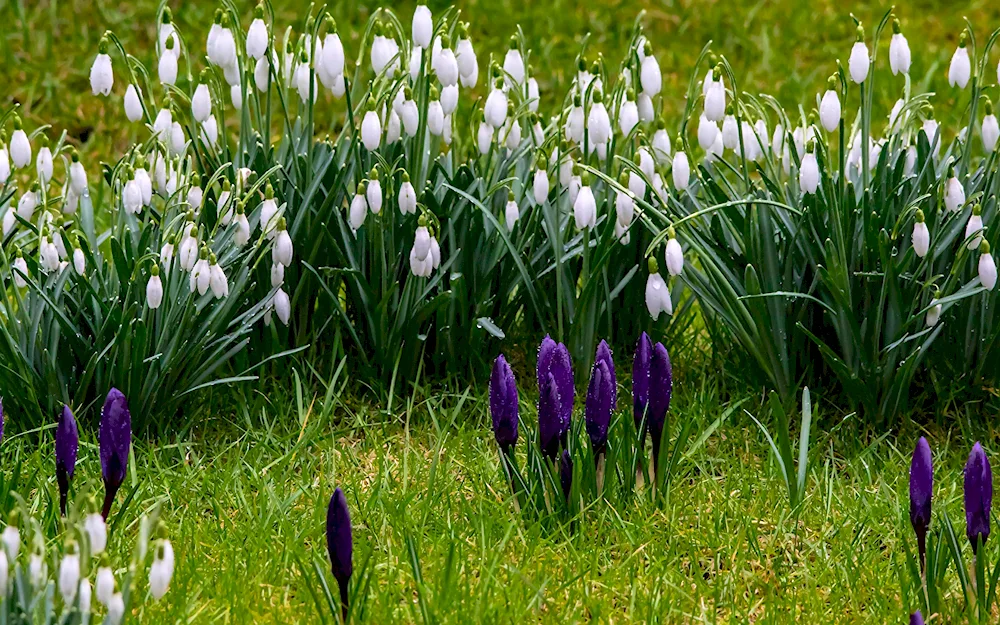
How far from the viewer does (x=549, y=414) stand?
2719mm

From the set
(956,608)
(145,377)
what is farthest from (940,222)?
(145,377)

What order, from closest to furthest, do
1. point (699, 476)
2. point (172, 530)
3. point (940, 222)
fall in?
point (172, 530) < point (699, 476) < point (940, 222)

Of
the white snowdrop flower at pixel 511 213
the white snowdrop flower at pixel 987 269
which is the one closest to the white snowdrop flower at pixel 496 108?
the white snowdrop flower at pixel 511 213

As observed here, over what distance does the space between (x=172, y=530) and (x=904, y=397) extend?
201 centimetres

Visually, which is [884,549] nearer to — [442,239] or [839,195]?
[839,195]

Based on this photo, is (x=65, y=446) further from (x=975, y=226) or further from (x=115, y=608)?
(x=975, y=226)

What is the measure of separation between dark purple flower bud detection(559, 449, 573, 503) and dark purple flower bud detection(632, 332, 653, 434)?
0.66 feet

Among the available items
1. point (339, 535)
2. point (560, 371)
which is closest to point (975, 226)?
point (560, 371)

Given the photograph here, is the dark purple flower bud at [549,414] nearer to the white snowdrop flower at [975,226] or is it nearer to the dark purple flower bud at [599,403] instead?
the dark purple flower bud at [599,403]

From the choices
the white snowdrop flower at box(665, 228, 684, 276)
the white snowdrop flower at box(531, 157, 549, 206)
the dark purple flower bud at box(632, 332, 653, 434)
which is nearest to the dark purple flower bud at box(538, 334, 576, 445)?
the dark purple flower bud at box(632, 332, 653, 434)

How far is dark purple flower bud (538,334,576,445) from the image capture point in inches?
108

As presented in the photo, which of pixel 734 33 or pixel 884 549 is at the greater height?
pixel 734 33

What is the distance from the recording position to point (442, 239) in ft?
12.4

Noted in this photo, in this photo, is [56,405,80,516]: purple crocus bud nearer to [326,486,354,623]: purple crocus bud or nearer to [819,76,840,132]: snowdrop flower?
[326,486,354,623]: purple crocus bud
